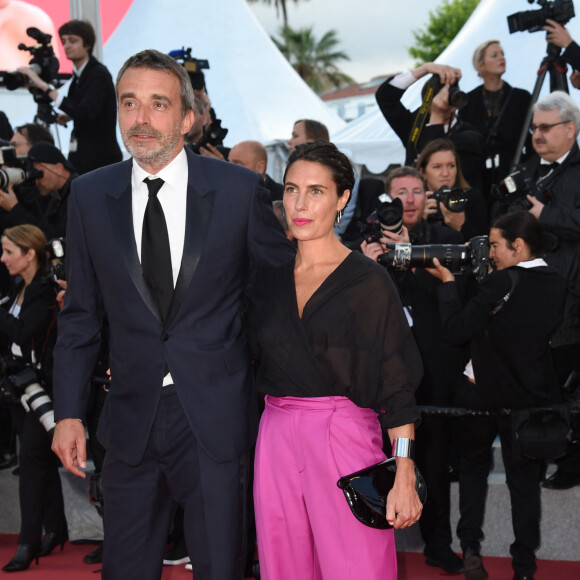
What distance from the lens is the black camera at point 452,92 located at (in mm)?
5273

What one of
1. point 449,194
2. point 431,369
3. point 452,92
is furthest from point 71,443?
point 452,92

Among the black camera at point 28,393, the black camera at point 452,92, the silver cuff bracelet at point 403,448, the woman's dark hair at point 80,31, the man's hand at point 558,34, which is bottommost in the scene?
the black camera at point 28,393

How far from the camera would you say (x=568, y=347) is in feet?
15.2

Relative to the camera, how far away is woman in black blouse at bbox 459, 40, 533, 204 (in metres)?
5.66

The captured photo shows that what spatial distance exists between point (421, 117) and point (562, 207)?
1.33m

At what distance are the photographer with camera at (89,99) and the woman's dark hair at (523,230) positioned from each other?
9.34 ft

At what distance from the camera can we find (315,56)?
5444 centimetres

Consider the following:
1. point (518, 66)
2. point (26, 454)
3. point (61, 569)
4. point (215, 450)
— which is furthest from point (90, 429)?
point (518, 66)

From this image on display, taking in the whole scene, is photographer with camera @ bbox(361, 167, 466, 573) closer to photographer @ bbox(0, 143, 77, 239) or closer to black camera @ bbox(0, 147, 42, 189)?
photographer @ bbox(0, 143, 77, 239)

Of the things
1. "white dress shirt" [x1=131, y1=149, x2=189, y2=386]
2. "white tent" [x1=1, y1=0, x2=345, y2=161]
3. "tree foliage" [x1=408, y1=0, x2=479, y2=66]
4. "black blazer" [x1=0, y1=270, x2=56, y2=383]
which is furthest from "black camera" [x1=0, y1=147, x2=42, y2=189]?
"tree foliage" [x1=408, y1=0, x2=479, y2=66]

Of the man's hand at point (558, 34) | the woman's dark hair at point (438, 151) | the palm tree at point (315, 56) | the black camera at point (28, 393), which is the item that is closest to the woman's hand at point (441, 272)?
the woman's dark hair at point (438, 151)

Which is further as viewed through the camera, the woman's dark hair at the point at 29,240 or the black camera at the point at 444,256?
the woman's dark hair at the point at 29,240

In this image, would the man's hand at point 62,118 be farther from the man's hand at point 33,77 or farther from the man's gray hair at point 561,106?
the man's gray hair at point 561,106

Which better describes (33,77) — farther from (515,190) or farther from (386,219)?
(515,190)
